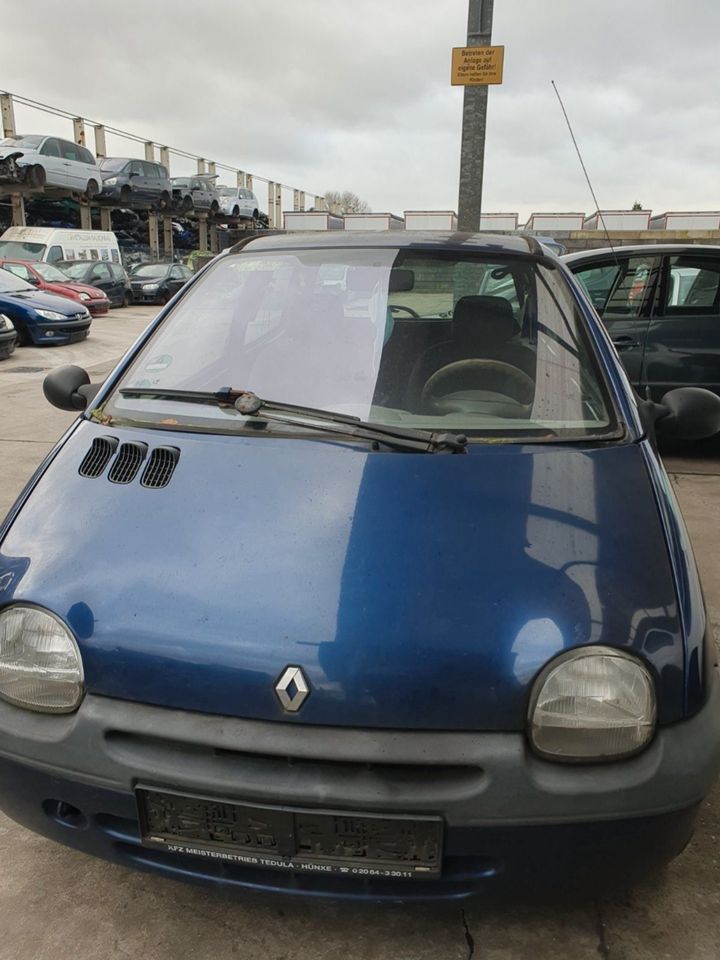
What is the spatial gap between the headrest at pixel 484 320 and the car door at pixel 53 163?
22.6 m

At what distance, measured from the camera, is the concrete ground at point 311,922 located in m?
1.74

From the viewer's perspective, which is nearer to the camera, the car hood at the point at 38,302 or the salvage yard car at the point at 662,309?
the salvage yard car at the point at 662,309

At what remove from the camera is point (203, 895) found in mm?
1911

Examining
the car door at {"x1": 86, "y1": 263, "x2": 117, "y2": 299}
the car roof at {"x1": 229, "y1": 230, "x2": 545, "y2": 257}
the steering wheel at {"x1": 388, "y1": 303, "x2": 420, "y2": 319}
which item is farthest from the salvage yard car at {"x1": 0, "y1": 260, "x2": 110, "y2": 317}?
the steering wheel at {"x1": 388, "y1": 303, "x2": 420, "y2": 319}

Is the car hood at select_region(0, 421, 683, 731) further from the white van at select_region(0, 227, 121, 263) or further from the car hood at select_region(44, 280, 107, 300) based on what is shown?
the white van at select_region(0, 227, 121, 263)

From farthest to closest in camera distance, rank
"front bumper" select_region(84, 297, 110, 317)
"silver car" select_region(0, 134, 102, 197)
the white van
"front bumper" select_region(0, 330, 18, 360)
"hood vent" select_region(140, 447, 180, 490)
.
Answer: "silver car" select_region(0, 134, 102, 197)
the white van
"front bumper" select_region(84, 297, 110, 317)
"front bumper" select_region(0, 330, 18, 360)
"hood vent" select_region(140, 447, 180, 490)

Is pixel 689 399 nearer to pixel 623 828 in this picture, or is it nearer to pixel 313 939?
pixel 623 828

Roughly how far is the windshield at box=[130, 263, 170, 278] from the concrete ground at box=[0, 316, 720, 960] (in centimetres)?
2308

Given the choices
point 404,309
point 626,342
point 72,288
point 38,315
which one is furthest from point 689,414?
point 72,288

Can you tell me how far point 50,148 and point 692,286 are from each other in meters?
21.2

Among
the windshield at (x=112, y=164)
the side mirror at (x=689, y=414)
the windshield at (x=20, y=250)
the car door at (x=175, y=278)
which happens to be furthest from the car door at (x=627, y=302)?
the windshield at (x=112, y=164)

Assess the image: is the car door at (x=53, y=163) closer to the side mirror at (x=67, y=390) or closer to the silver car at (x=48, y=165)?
the silver car at (x=48, y=165)

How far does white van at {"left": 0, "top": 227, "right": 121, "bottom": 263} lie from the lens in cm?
1892

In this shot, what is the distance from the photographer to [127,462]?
201 centimetres
